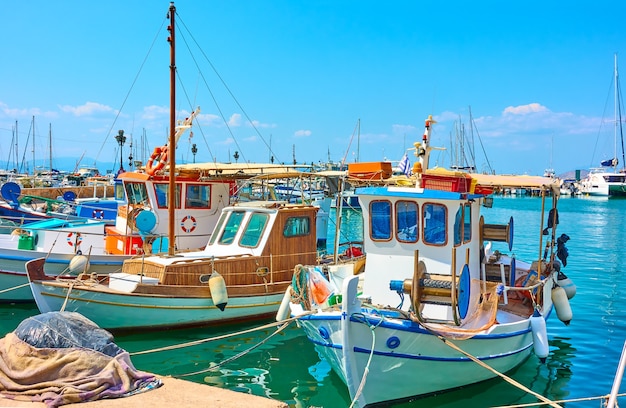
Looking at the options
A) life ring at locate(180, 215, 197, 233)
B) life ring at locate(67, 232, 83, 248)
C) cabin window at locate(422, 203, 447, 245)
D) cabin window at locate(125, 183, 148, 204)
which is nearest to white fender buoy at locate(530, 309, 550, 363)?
cabin window at locate(422, 203, 447, 245)

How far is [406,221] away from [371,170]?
9.59 feet

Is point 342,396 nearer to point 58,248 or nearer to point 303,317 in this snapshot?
point 303,317

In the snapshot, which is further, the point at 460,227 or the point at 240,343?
the point at 240,343

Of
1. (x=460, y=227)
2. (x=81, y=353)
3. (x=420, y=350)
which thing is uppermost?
(x=460, y=227)

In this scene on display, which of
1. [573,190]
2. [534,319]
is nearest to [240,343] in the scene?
[534,319]

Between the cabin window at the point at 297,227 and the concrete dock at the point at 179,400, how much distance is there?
7824mm

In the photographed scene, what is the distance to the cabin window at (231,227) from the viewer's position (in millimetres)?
14578

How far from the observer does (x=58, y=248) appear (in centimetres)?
1650

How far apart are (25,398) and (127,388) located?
1.05 m

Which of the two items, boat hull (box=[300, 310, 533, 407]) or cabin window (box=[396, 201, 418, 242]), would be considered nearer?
boat hull (box=[300, 310, 533, 407])

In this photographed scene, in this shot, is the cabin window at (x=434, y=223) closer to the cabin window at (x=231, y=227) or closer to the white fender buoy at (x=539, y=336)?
the white fender buoy at (x=539, y=336)

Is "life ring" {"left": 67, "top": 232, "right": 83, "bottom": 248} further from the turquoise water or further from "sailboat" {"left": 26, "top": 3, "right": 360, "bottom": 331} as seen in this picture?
"sailboat" {"left": 26, "top": 3, "right": 360, "bottom": 331}

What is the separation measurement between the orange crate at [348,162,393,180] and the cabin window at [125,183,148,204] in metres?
6.81

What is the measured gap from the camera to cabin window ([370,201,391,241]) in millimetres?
10008
